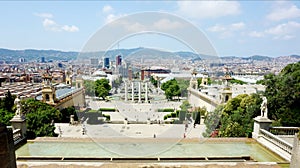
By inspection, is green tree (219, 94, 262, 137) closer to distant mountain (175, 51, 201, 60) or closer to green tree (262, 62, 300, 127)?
green tree (262, 62, 300, 127)

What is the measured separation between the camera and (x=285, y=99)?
17.5 meters

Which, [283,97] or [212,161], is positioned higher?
[283,97]

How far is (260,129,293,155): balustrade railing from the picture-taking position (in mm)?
8930

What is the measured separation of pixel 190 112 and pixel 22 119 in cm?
782

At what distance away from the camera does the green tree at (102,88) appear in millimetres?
10667

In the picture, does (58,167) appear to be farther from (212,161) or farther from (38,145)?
(212,161)

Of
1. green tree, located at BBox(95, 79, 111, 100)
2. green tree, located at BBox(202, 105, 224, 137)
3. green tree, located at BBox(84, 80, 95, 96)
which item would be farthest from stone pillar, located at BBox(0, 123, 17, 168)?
green tree, located at BBox(202, 105, 224, 137)

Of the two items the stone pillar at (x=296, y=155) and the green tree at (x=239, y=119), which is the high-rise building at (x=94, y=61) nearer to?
the stone pillar at (x=296, y=155)

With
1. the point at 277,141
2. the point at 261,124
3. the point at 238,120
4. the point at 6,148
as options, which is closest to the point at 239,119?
the point at 238,120

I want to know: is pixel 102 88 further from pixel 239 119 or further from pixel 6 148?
pixel 239 119

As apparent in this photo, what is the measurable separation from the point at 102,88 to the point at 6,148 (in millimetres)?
7418

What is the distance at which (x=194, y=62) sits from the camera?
875cm

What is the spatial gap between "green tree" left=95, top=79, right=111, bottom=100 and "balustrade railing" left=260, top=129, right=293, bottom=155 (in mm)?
7179

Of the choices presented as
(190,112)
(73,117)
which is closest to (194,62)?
(190,112)
